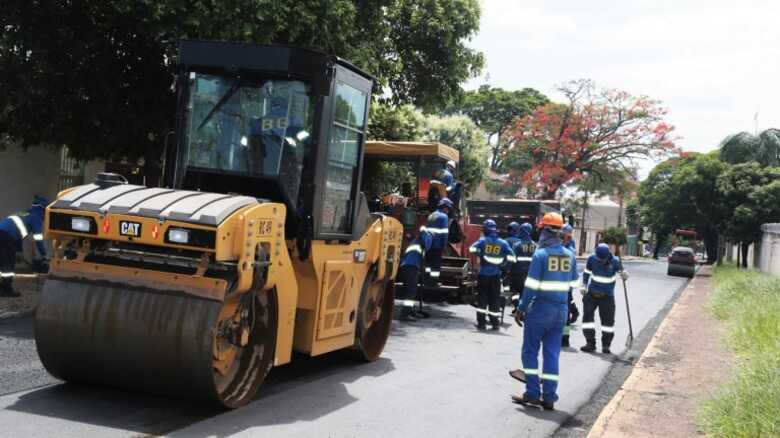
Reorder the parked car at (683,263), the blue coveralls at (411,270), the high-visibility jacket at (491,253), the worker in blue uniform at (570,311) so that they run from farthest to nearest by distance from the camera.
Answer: the parked car at (683,263)
the blue coveralls at (411,270)
the high-visibility jacket at (491,253)
the worker in blue uniform at (570,311)

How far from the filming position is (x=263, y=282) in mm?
6250

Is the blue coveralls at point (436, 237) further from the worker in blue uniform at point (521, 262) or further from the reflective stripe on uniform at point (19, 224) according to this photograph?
the reflective stripe on uniform at point (19, 224)

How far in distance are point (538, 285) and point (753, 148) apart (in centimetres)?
4192

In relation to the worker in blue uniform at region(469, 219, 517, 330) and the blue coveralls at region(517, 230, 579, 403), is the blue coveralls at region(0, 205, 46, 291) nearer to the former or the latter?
the worker in blue uniform at region(469, 219, 517, 330)

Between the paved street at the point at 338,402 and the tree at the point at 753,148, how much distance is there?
125 feet

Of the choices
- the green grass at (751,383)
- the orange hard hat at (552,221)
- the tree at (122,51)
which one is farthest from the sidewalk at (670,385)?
the tree at (122,51)

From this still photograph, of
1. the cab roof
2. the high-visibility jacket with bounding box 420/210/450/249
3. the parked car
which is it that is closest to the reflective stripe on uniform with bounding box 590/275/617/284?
the high-visibility jacket with bounding box 420/210/450/249

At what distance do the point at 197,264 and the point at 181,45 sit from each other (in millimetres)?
2314

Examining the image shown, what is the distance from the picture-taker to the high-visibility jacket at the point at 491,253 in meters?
12.8

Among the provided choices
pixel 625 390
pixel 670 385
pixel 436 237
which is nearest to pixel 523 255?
pixel 436 237

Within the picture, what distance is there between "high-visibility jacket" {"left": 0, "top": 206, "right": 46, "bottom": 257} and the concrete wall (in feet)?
17.1

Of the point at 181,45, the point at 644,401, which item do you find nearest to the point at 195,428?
the point at 181,45

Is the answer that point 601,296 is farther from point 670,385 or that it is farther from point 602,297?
point 670,385

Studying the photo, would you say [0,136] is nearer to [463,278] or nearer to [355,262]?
[463,278]
